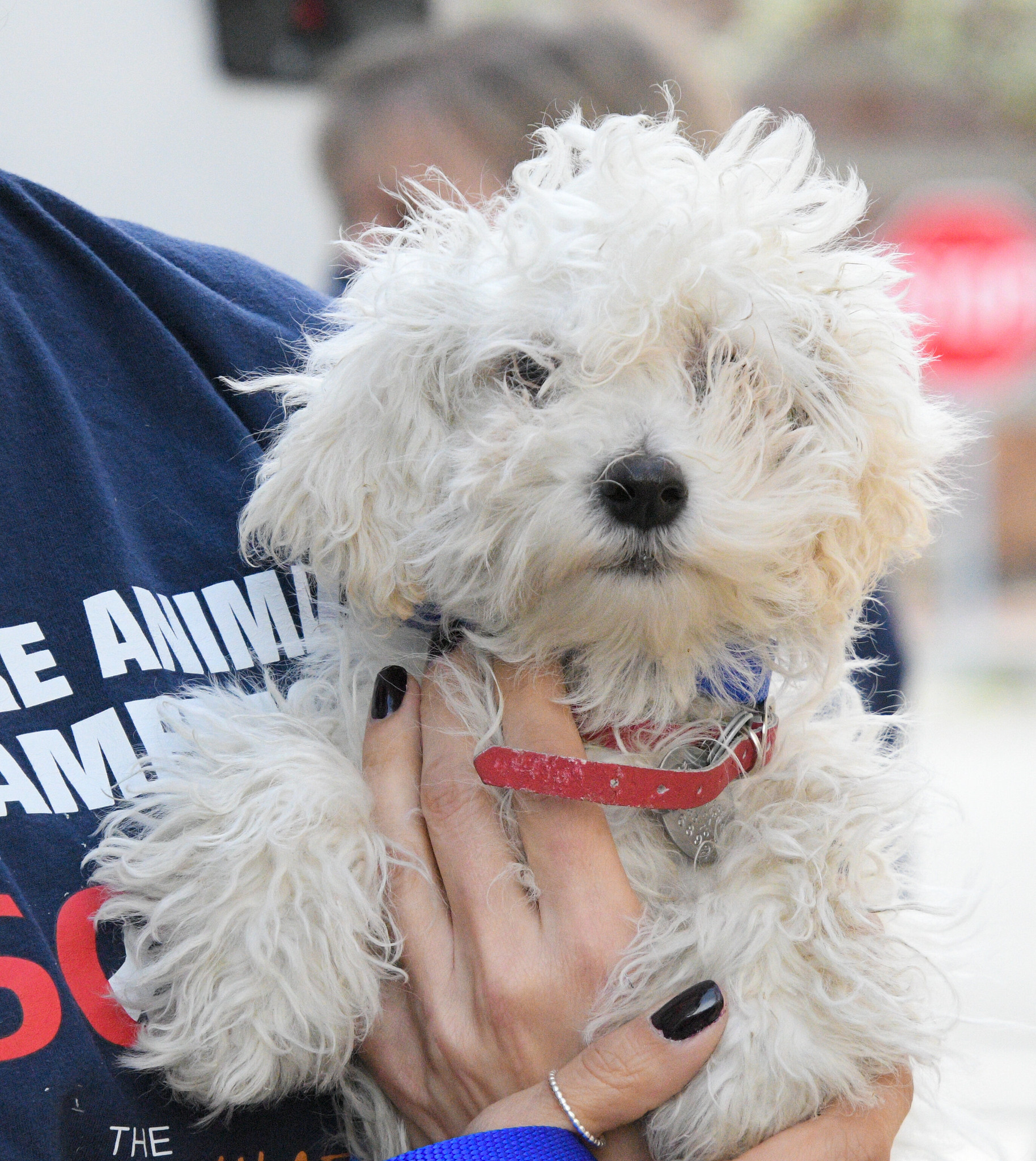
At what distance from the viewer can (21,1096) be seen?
4.34 ft

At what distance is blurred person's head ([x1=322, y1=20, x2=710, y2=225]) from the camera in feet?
12.2

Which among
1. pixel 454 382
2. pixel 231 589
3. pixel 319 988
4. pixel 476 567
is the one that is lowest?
pixel 319 988

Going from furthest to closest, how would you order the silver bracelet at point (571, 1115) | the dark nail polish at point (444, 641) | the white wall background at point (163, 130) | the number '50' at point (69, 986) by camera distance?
1. the white wall background at point (163, 130)
2. the dark nail polish at point (444, 641)
3. the silver bracelet at point (571, 1115)
4. the number '50' at point (69, 986)

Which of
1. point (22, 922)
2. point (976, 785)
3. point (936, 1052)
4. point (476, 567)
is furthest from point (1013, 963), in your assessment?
point (22, 922)

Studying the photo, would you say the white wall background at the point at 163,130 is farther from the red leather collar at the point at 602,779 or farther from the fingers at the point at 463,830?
the red leather collar at the point at 602,779

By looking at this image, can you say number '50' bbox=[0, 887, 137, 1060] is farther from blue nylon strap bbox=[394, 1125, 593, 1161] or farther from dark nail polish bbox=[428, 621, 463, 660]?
dark nail polish bbox=[428, 621, 463, 660]

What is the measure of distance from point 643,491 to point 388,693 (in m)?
0.51

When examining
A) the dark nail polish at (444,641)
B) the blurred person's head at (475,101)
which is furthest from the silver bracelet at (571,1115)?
the blurred person's head at (475,101)

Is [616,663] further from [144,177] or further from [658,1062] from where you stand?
[144,177]

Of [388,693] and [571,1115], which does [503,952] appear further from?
[388,693]

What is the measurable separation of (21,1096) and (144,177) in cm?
414

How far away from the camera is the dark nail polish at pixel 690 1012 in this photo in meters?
1.61

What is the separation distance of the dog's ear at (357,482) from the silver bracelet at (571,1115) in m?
0.68

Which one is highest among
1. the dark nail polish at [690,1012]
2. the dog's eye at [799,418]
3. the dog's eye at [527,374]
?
the dog's eye at [799,418]
